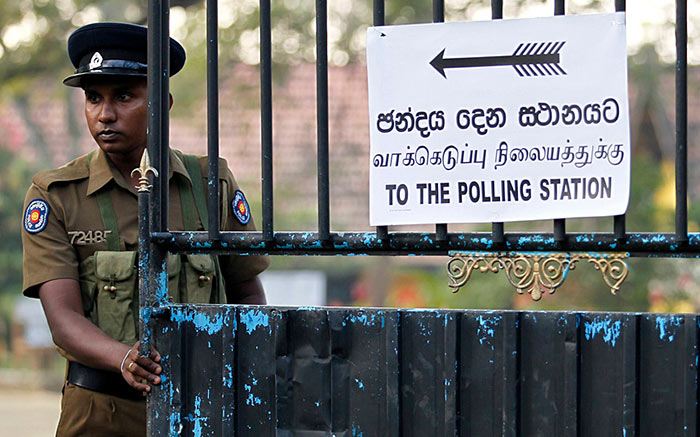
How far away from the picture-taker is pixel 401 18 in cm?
973

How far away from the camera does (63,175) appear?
3.04m

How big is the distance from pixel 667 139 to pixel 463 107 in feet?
35.3

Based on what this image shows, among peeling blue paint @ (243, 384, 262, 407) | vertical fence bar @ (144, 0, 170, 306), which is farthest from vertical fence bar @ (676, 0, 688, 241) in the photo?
vertical fence bar @ (144, 0, 170, 306)

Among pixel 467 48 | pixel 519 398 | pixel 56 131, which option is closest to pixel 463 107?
pixel 467 48

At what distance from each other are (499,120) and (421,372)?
0.60m

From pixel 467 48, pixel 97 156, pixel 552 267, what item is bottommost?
pixel 552 267

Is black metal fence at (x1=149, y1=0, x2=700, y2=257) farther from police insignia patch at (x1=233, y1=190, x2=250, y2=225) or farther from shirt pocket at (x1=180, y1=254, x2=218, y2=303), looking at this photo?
police insignia patch at (x1=233, y1=190, x2=250, y2=225)

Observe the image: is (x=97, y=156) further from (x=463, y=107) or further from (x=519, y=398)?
(x=519, y=398)

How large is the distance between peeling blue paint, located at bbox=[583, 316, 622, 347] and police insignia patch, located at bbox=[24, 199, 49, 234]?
152 centimetres

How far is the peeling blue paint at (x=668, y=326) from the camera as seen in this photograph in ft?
7.42

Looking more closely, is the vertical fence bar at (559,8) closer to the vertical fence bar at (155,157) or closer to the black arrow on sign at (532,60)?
the black arrow on sign at (532,60)

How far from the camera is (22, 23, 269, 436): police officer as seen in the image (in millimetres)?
2910

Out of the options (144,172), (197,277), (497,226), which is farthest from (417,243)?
(197,277)

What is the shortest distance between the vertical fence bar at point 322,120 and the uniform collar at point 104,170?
0.71 meters
